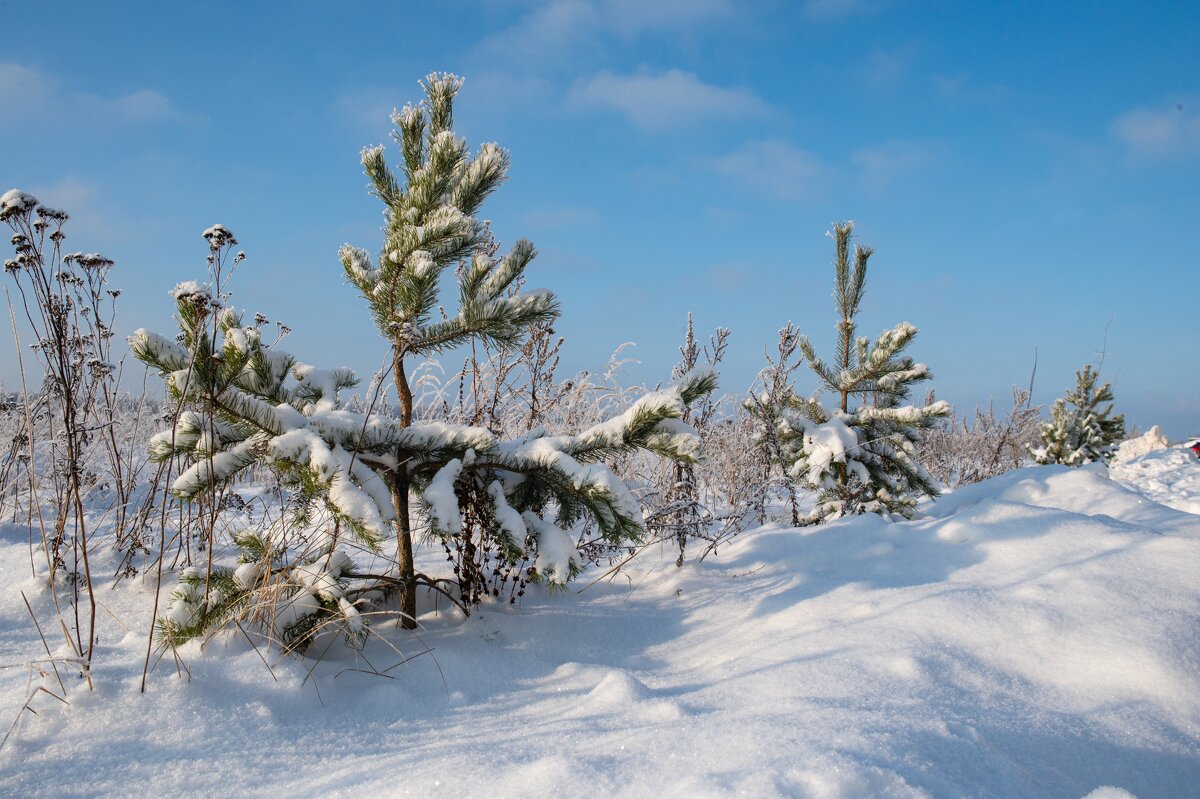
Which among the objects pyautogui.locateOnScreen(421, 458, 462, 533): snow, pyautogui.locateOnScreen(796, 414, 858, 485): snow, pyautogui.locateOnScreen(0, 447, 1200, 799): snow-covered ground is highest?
pyautogui.locateOnScreen(421, 458, 462, 533): snow

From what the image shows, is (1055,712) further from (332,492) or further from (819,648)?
(332,492)

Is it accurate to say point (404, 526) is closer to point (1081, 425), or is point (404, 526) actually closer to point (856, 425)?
point (856, 425)

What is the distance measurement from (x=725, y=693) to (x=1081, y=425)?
613 inches

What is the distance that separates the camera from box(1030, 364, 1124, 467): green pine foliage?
46.9 feet

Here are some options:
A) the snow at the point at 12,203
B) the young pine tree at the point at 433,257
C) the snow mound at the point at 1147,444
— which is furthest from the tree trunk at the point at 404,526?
the snow mound at the point at 1147,444

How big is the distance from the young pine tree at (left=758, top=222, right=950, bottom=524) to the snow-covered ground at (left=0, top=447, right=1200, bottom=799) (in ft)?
6.96

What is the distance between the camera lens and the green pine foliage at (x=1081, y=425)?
14.3 meters

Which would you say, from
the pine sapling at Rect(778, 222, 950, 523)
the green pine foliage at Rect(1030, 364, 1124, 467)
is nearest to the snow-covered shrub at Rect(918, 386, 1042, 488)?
the green pine foliage at Rect(1030, 364, 1124, 467)

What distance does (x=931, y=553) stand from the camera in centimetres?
356

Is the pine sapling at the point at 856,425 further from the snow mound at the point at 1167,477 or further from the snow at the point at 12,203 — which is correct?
the snow mound at the point at 1167,477

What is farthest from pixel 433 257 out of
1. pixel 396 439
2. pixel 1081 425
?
pixel 1081 425

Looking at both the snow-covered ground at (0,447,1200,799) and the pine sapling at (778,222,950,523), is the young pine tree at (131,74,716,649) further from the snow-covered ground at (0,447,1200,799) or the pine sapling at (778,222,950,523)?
the pine sapling at (778,222,950,523)

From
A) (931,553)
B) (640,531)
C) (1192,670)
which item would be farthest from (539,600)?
(1192,670)

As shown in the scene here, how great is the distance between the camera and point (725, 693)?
225 cm
